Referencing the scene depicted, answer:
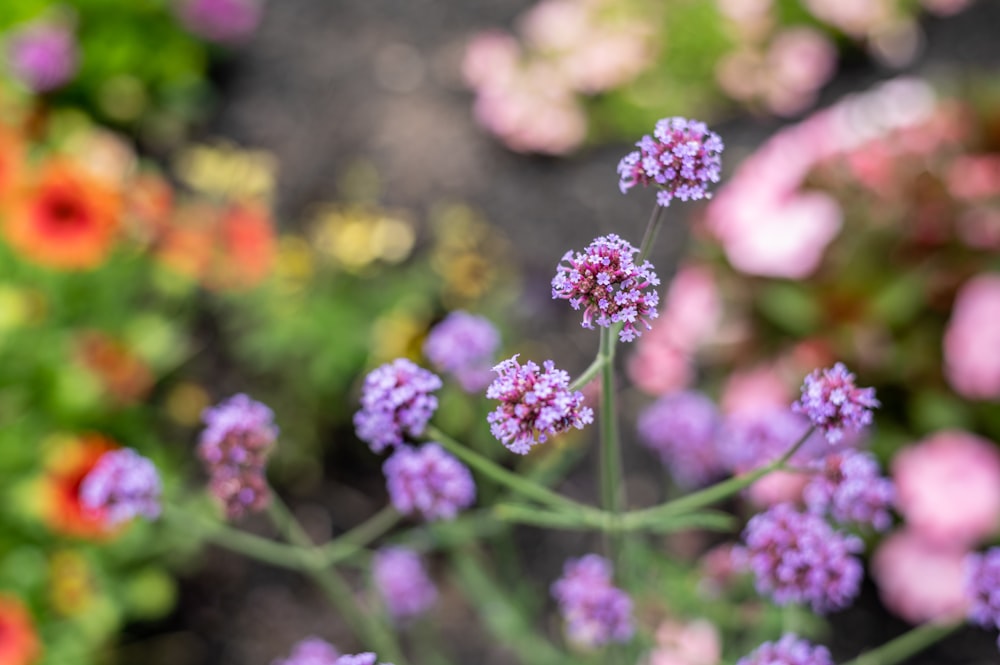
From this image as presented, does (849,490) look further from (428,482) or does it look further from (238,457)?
(238,457)

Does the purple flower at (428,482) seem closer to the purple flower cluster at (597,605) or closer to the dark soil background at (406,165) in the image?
the purple flower cluster at (597,605)

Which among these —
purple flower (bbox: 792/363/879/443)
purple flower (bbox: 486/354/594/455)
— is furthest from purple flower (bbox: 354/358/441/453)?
purple flower (bbox: 792/363/879/443)

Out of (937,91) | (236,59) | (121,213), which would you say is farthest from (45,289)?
(937,91)

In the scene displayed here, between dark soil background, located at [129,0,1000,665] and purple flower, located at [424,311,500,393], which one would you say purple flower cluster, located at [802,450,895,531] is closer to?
purple flower, located at [424,311,500,393]

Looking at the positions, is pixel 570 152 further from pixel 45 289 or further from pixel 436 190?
pixel 45 289

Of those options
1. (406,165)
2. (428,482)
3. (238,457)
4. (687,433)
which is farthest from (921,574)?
(406,165)

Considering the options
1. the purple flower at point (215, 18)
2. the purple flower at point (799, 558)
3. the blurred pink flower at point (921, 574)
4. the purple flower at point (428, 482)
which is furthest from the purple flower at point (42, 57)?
the purple flower at point (799, 558)
